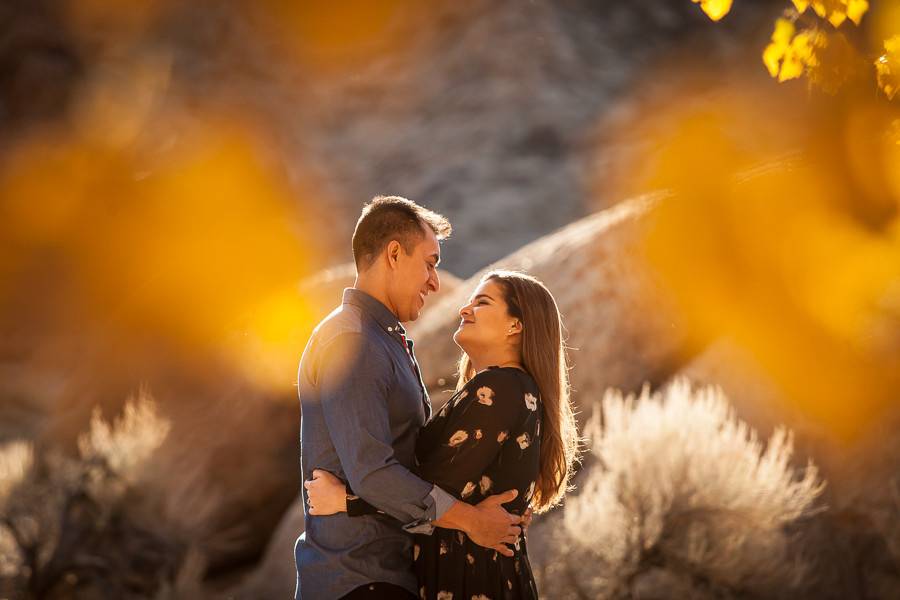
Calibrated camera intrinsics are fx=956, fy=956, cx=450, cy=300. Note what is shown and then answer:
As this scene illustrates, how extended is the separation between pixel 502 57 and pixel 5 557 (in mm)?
27652

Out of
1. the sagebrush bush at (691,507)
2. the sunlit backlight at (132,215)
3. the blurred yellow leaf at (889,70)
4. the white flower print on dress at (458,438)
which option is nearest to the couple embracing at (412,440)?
the white flower print on dress at (458,438)

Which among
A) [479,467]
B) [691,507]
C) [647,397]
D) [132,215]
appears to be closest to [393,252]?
[479,467]

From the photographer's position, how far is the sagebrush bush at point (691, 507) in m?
7.07

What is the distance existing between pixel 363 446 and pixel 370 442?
3 cm

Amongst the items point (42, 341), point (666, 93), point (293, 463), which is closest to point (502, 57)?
point (666, 93)

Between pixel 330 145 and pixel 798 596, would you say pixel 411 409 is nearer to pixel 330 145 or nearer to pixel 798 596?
pixel 798 596

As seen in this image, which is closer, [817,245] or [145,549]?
[817,245]

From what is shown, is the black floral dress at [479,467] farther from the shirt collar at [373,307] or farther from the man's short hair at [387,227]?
the man's short hair at [387,227]

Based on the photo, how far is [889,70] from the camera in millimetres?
4336

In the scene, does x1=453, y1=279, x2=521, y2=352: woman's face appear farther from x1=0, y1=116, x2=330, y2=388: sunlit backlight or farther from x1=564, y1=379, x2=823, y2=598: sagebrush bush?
x1=0, y1=116, x2=330, y2=388: sunlit backlight

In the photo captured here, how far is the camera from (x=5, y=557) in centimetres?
955

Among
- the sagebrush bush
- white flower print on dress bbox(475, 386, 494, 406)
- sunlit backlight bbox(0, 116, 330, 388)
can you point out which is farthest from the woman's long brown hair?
sunlit backlight bbox(0, 116, 330, 388)

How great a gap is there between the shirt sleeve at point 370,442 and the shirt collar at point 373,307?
27 centimetres

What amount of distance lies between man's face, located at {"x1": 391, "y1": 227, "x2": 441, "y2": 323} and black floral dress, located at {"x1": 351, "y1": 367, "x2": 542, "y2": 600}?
40 centimetres
